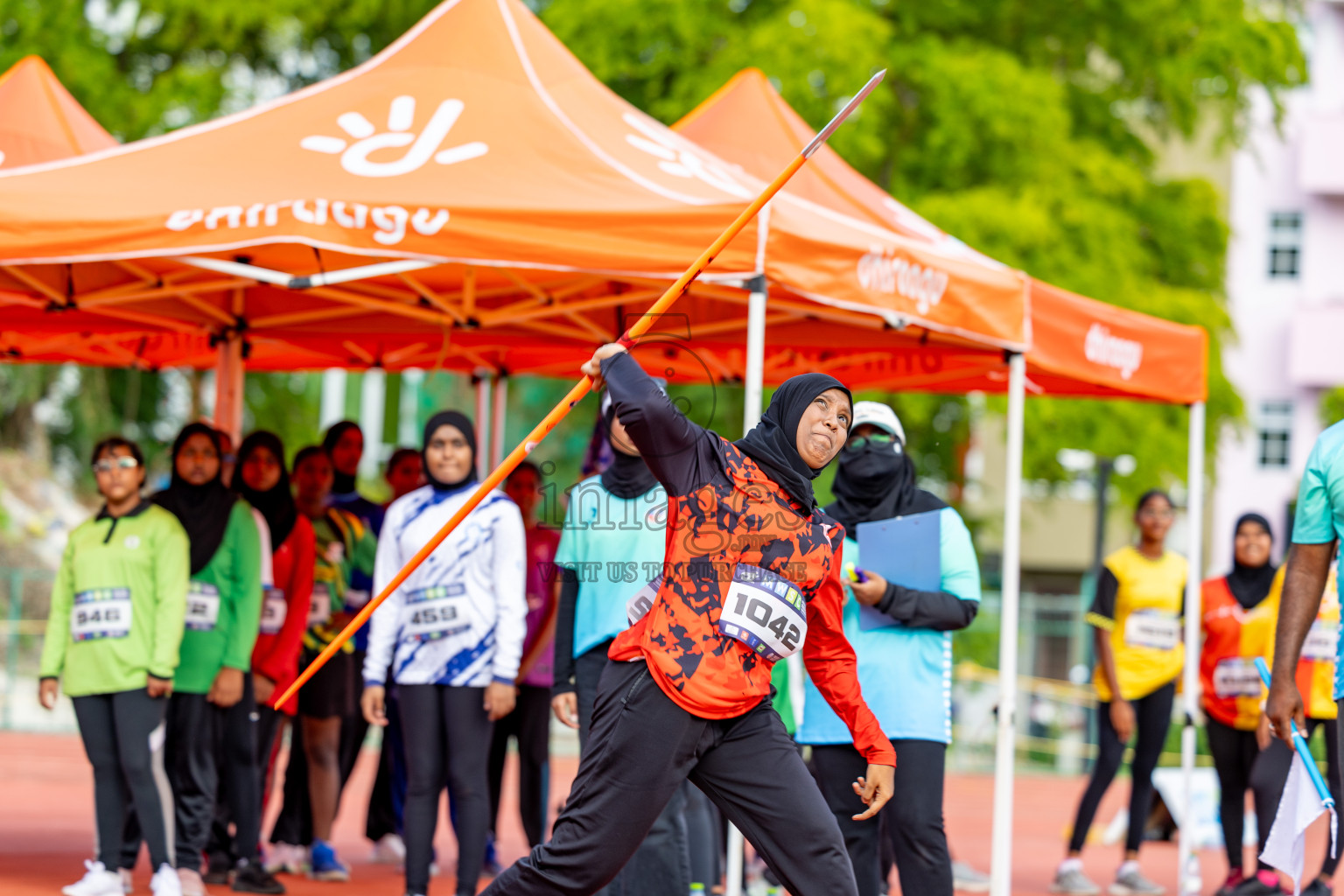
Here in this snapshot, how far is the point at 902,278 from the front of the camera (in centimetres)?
670

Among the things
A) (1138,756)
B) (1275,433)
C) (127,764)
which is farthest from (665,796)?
(1275,433)

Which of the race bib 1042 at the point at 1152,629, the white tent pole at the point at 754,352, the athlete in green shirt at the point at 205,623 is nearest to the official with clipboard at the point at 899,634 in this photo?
the white tent pole at the point at 754,352

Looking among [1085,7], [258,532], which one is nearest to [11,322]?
[258,532]

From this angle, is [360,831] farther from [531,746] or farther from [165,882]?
[165,882]

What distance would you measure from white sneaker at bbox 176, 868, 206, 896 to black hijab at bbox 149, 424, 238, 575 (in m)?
1.25

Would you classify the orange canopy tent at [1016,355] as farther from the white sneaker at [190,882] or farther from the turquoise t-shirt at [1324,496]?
the white sneaker at [190,882]

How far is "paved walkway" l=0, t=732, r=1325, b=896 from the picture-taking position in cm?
763

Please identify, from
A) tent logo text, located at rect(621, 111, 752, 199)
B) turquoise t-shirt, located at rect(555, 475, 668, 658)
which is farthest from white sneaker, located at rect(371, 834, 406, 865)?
tent logo text, located at rect(621, 111, 752, 199)

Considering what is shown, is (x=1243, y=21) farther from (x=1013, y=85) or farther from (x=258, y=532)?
(x=258, y=532)

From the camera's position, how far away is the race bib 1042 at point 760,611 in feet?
13.7

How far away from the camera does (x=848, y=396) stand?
14.2 feet

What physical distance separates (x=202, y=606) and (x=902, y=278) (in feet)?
10.7

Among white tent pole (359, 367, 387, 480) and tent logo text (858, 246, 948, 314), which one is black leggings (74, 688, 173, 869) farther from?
white tent pole (359, 367, 387, 480)

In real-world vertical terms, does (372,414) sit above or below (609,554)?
above
